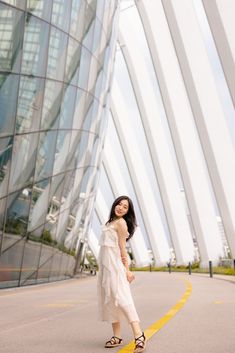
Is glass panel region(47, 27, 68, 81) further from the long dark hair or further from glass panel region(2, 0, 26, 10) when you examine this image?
the long dark hair

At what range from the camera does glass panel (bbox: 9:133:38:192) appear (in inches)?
562

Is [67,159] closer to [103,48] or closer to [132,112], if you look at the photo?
[103,48]

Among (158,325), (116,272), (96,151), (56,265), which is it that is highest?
(96,151)

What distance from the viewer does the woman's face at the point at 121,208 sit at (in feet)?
19.0

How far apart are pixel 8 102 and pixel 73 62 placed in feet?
14.3

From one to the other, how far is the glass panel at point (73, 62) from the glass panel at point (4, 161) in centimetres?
412

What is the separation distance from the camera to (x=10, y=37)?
13852mm

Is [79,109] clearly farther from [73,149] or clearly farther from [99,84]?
[99,84]

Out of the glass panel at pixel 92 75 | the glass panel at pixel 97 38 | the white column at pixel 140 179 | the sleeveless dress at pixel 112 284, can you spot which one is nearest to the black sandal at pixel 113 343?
the sleeveless dress at pixel 112 284

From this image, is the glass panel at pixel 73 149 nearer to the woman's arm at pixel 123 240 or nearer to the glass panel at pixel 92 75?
the glass panel at pixel 92 75

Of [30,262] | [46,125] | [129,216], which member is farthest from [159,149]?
[129,216]

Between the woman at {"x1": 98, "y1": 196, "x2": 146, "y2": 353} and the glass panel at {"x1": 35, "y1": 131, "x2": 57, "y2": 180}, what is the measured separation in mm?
10195

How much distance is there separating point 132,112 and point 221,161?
68.7 feet

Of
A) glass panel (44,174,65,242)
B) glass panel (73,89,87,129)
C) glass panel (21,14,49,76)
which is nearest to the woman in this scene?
glass panel (21,14,49,76)
